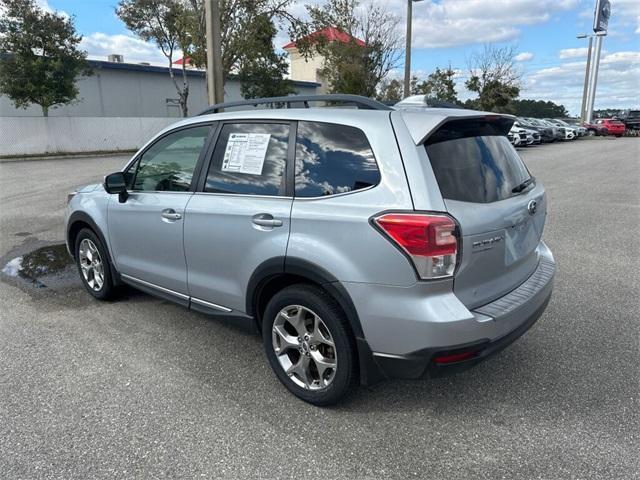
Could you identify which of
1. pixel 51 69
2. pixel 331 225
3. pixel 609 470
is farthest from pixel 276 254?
pixel 51 69

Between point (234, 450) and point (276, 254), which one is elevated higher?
point (276, 254)

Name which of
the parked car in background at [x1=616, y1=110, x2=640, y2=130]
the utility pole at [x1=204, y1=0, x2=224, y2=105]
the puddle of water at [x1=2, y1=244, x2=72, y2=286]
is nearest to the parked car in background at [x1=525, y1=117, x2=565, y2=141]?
the parked car in background at [x1=616, y1=110, x2=640, y2=130]

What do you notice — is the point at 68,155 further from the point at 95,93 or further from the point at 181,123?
the point at 181,123

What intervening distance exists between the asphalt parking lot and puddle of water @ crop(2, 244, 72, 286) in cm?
87

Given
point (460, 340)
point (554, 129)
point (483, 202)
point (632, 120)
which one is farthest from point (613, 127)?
point (460, 340)

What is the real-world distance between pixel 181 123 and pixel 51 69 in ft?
69.6

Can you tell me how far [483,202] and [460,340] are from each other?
0.79 meters

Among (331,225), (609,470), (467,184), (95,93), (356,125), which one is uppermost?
(95,93)

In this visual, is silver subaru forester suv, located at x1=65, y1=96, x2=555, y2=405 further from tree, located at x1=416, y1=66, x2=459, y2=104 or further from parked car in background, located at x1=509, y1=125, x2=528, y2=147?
tree, located at x1=416, y1=66, x2=459, y2=104

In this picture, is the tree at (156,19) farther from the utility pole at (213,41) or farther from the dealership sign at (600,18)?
the dealership sign at (600,18)

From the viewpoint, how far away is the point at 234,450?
261cm

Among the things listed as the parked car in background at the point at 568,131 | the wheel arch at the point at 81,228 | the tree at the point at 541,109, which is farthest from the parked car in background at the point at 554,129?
the wheel arch at the point at 81,228

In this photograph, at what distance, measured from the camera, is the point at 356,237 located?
8.44 ft

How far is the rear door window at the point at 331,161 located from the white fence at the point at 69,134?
23392 millimetres
